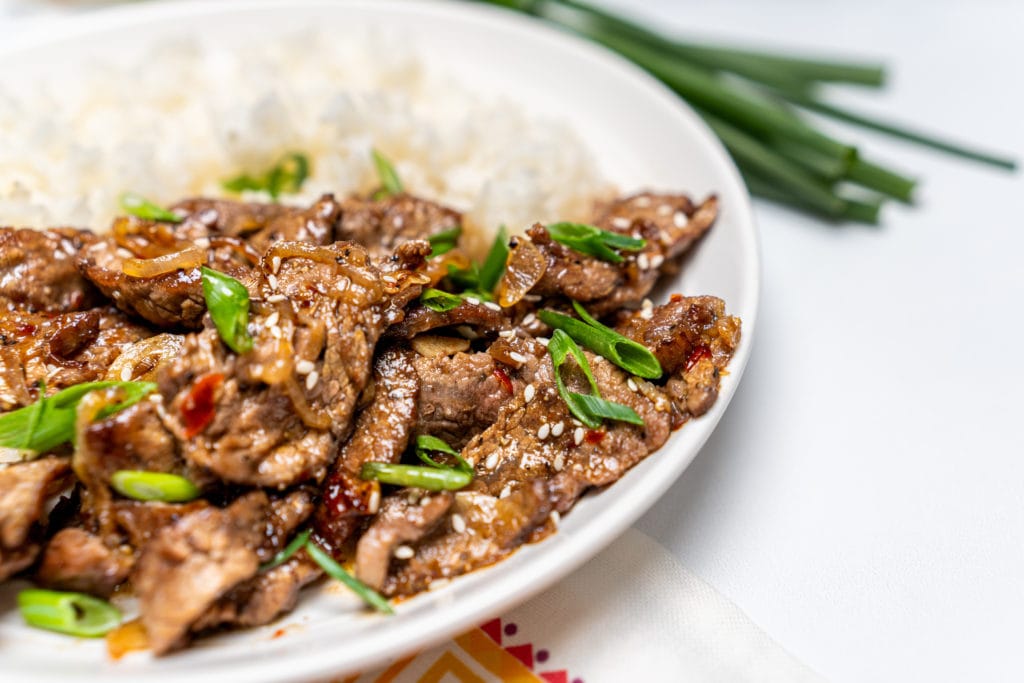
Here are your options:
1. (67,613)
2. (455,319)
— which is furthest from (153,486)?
(455,319)

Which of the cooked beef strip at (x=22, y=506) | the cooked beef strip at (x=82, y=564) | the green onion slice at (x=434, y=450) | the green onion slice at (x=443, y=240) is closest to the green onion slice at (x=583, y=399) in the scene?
the green onion slice at (x=434, y=450)

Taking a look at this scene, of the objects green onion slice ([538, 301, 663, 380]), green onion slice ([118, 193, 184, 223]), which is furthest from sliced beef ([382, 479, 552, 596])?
green onion slice ([118, 193, 184, 223])

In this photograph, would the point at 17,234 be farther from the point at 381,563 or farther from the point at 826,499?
the point at 826,499

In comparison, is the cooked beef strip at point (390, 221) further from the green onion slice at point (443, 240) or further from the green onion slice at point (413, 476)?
the green onion slice at point (413, 476)

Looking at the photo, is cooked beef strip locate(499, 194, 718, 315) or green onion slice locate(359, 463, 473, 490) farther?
cooked beef strip locate(499, 194, 718, 315)

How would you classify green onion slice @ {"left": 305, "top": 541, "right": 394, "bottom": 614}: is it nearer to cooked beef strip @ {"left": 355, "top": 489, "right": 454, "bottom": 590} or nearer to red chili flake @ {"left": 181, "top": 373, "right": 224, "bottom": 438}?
cooked beef strip @ {"left": 355, "top": 489, "right": 454, "bottom": 590}

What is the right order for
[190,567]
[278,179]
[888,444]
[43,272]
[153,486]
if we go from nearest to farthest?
1. [190,567]
2. [153,486]
3. [43,272]
4. [888,444]
5. [278,179]

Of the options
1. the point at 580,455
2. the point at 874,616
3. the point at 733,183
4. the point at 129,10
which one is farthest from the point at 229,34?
the point at 874,616

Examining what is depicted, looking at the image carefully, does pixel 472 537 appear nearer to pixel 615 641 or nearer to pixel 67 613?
pixel 615 641
